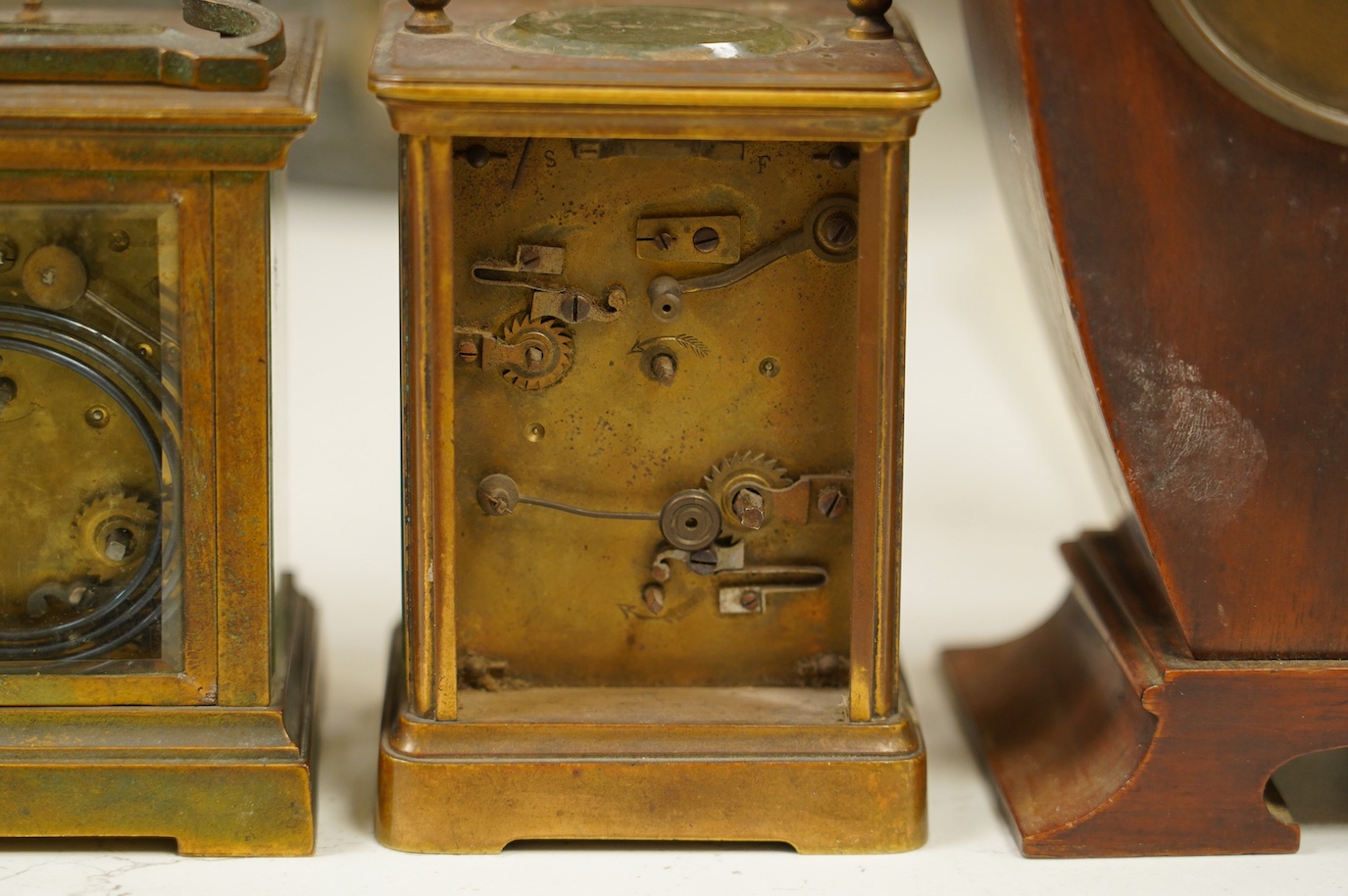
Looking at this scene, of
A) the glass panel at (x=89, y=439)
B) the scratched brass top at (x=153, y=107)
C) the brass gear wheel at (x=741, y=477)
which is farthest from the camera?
the brass gear wheel at (x=741, y=477)

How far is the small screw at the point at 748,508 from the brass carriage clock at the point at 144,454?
0.53m

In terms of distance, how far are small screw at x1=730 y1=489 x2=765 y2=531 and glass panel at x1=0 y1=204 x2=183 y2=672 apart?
0.62 m

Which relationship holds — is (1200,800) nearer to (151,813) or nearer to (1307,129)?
(1307,129)

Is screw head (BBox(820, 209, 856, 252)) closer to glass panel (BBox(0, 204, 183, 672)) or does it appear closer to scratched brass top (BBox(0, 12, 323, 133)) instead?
scratched brass top (BBox(0, 12, 323, 133))

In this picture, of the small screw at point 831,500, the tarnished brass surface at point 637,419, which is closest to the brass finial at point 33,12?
the tarnished brass surface at point 637,419

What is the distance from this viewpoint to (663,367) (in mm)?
2424

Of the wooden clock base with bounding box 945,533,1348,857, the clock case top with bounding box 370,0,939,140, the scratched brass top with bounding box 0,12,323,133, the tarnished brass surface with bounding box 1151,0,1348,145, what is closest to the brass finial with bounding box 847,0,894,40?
the clock case top with bounding box 370,0,939,140

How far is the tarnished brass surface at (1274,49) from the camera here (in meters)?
2.19

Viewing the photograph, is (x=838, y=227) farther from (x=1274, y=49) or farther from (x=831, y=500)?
(x=1274, y=49)

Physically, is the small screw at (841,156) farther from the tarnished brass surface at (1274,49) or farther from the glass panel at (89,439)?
the glass panel at (89,439)

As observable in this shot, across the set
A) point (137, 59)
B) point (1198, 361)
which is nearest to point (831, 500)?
point (1198, 361)

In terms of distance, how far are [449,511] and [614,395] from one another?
25cm

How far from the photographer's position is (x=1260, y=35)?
2.21 metres

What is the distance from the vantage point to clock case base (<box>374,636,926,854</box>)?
7.86 ft
